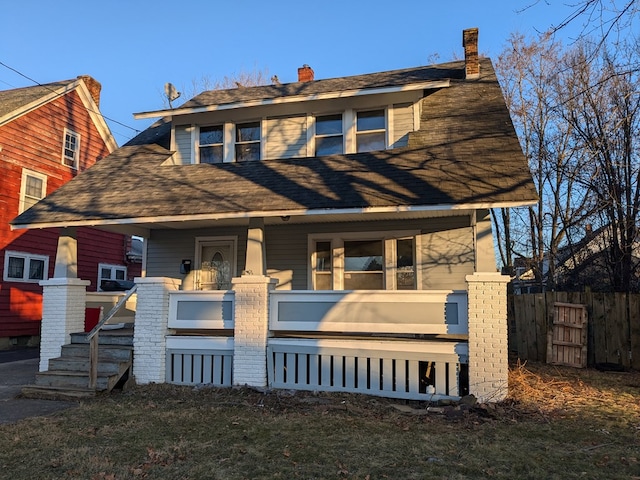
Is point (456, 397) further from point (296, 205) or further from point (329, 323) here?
point (296, 205)

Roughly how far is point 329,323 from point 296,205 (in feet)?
6.56

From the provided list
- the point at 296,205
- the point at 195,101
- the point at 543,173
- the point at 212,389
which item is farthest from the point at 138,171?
the point at 543,173

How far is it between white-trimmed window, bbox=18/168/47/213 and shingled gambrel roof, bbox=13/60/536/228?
19.2ft

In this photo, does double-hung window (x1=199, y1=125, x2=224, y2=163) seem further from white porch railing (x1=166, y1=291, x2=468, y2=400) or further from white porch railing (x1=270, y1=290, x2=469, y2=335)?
white porch railing (x1=270, y1=290, x2=469, y2=335)

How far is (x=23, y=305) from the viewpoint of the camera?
15.3 m

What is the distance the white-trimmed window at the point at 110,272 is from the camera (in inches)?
729

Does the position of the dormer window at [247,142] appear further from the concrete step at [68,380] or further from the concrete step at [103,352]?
the concrete step at [68,380]

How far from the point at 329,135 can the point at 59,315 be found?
646 centimetres

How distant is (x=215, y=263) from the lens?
446 inches

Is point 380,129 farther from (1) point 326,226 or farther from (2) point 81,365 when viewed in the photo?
(2) point 81,365

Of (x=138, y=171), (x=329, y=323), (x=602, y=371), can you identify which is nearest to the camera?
(x=329, y=323)

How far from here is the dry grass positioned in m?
4.40

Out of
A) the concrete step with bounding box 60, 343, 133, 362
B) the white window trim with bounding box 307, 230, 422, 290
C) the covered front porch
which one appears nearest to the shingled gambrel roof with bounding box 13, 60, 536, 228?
the covered front porch

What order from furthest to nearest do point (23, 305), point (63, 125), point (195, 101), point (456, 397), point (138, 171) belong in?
point (63, 125) → point (23, 305) → point (195, 101) → point (138, 171) → point (456, 397)
